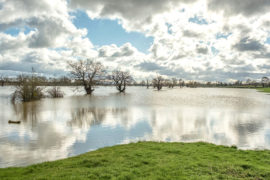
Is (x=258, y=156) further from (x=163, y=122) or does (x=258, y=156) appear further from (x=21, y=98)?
(x=21, y=98)

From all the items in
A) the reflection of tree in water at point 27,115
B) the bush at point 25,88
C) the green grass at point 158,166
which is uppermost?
the bush at point 25,88

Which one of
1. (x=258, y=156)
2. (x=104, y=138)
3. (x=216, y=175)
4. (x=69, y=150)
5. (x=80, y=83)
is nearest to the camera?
(x=216, y=175)

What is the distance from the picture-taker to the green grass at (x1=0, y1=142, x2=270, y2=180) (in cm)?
446

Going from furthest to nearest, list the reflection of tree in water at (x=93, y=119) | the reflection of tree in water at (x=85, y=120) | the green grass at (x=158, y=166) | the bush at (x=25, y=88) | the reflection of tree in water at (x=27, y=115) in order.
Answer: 1. the bush at (x=25, y=88)
2. the reflection of tree in water at (x=27, y=115)
3. the reflection of tree in water at (x=93, y=119)
4. the reflection of tree in water at (x=85, y=120)
5. the green grass at (x=158, y=166)

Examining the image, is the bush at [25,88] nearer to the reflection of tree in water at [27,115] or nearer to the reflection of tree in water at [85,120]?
the reflection of tree in water at [27,115]

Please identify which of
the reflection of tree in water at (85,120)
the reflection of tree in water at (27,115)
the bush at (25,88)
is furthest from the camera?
the bush at (25,88)

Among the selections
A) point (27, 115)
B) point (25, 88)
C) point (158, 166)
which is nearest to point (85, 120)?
point (27, 115)

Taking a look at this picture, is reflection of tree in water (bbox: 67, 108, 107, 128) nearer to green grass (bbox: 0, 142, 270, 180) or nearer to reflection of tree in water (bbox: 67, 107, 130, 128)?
reflection of tree in water (bbox: 67, 107, 130, 128)

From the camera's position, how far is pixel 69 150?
24.6 feet

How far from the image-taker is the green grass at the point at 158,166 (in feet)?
14.6

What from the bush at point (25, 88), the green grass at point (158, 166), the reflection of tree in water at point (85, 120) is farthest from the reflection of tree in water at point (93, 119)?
the bush at point (25, 88)

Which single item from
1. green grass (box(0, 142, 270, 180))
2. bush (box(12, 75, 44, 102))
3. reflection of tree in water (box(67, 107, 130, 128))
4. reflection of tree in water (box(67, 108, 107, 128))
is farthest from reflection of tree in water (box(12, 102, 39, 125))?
bush (box(12, 75, 44, 102))

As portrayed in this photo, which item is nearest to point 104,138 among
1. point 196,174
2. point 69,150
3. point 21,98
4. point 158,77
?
point 69,150

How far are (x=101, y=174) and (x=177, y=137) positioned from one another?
5861 millimetres
